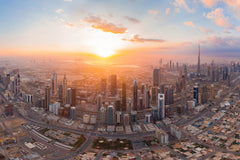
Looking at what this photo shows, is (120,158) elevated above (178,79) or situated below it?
below

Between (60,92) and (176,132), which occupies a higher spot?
(60,92)

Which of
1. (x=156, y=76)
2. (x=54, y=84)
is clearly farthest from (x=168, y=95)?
(x=54, y=84)

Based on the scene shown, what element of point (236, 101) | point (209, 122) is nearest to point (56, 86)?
point (209, 122)

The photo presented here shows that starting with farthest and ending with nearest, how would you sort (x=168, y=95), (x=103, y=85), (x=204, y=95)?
1. (x=103, y=85)
2. (x=204, y=95)
3. (x=168, y=95)

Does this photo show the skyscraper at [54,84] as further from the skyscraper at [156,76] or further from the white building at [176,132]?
the white building at [176,132]

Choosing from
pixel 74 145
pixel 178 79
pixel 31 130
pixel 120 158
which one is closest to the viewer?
pixel 120 158

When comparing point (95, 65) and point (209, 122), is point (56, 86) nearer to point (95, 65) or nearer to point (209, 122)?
point (95, 65)

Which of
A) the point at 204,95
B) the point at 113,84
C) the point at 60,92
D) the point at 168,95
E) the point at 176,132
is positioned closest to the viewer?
the point at 176,132

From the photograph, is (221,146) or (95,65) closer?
(221,146)

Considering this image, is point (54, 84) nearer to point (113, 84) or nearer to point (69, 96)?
point (69, 96)

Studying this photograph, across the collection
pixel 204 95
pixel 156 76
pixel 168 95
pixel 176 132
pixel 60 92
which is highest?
pixel 156 76

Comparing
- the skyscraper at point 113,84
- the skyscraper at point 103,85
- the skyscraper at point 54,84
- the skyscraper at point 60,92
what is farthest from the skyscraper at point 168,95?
the skyscraper at point 54,84
